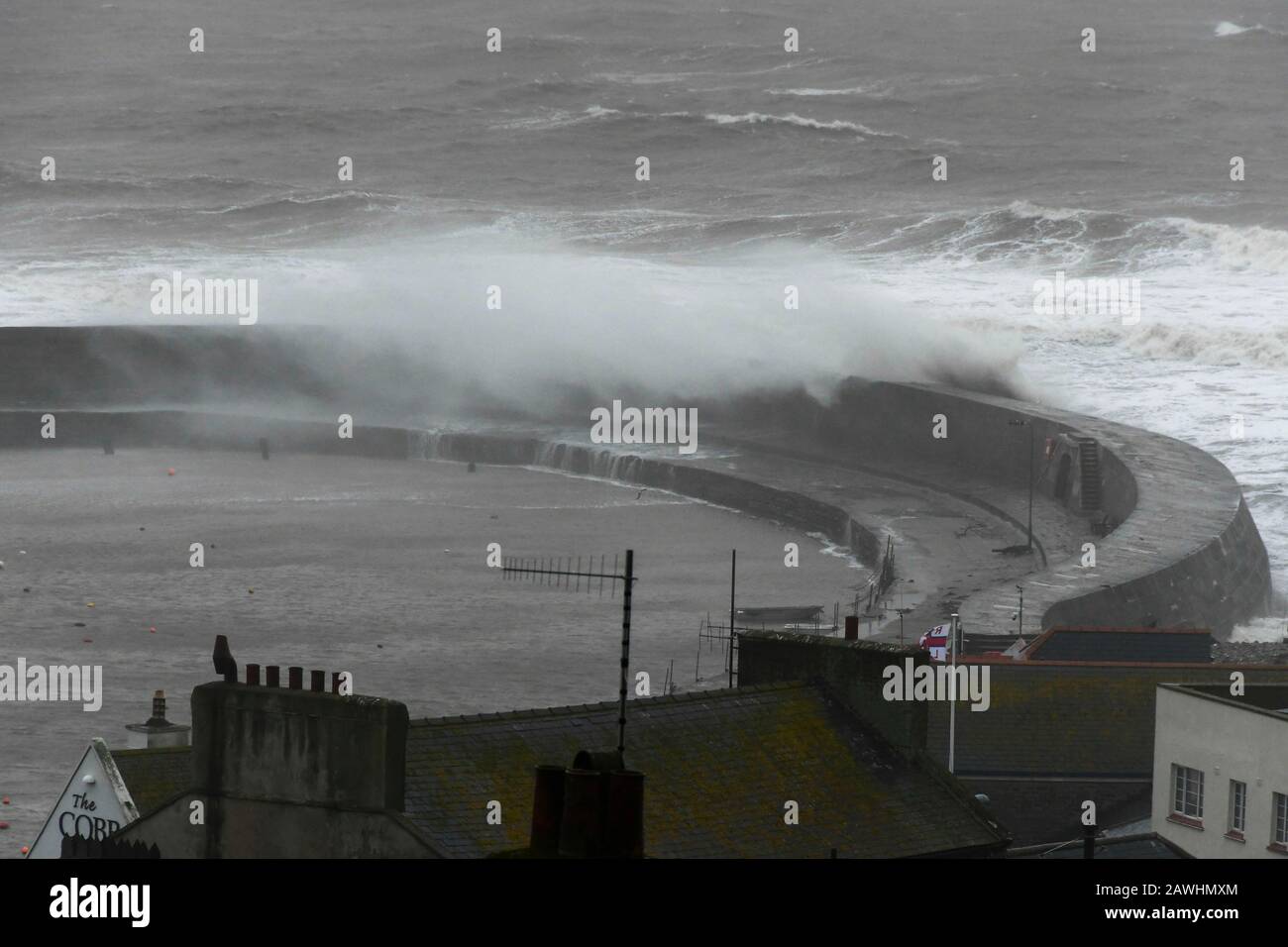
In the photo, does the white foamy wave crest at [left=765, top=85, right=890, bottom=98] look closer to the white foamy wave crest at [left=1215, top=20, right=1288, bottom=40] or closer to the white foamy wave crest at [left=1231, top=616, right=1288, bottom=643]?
the white foamy wave crest at [left=1215, top=20, right=1288, bottom=40]

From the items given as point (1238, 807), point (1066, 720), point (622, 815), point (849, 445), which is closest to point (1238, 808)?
point (1238, 807)

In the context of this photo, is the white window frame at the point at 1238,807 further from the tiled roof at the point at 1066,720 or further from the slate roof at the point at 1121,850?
the tiled roof at the point at 1066,720

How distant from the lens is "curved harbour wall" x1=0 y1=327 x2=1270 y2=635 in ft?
151

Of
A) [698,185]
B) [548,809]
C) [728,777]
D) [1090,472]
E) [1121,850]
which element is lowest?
[1121,850]

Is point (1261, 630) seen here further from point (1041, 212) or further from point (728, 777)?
point (1041, 212)

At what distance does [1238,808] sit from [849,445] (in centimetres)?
4967

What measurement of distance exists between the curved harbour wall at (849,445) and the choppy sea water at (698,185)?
10.7 ft

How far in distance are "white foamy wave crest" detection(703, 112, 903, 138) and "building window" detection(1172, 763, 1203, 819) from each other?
111 m

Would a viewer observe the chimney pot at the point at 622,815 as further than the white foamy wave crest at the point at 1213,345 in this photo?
No

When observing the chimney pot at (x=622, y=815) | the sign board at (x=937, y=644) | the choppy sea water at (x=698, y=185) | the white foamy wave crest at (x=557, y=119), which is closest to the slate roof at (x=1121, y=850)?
the chimney pot at (x=622, y=815)

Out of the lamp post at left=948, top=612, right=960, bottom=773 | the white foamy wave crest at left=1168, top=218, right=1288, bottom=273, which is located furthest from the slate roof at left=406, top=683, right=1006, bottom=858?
the white foamy wave crest at left=1168, top=218, right=1288, bottom=273

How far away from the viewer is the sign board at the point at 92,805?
18.0 metres

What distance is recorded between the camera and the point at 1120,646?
3344 cm
